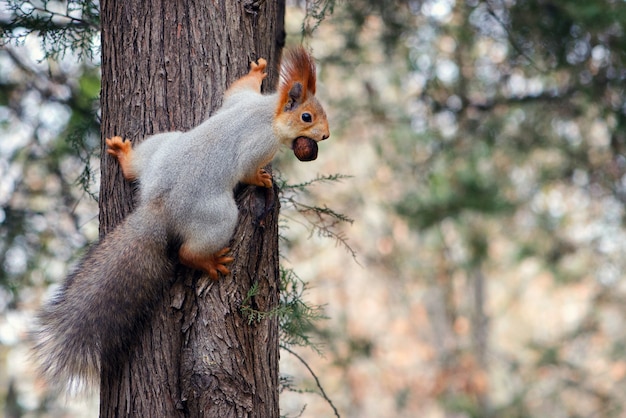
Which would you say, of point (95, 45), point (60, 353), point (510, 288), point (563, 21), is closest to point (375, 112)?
point (563, 21)

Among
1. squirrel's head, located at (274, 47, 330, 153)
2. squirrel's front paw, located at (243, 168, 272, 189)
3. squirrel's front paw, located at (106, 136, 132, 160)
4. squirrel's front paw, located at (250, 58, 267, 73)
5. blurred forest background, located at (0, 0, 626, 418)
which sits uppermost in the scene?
blurred forest background, located at (0, 0, 626, 418)

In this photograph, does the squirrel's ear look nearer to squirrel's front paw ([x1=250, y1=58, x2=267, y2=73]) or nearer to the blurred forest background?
squirrel's front paw ([x1=250, y1=58, x2=267, y2=73])

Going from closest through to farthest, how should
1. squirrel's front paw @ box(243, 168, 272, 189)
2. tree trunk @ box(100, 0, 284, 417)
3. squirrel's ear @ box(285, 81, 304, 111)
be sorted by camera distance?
1. tree trunk @ box(100, 0, 284, 417)
2. squirrel's front paw @ box(243, 168, 272, 189)
3. squirrel's ear @ box(285, 81, 304, 111)

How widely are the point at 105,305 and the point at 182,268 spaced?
284 millimetres

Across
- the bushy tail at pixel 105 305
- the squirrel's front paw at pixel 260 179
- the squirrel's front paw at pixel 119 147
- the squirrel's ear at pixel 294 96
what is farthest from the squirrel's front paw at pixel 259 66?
the bushy tail at pixel 105 305

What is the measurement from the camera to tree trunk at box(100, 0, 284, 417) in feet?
7.73

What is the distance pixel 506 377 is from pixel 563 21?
23.8ft

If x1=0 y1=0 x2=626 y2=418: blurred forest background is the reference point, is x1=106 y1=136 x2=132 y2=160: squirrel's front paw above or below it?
below

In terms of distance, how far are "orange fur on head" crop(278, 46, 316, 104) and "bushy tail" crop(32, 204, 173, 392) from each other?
0.66 metres

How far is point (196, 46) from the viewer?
2613 millimetres

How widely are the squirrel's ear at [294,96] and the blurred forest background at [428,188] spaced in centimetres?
52

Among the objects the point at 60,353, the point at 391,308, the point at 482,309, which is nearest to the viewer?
the point at 60,353

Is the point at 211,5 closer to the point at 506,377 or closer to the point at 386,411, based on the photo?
the point at 506,377

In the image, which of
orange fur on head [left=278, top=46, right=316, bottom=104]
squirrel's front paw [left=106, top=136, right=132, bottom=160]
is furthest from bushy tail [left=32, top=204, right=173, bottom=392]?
orange fur on head [left=278, top=46, right=316, bottom=104]
